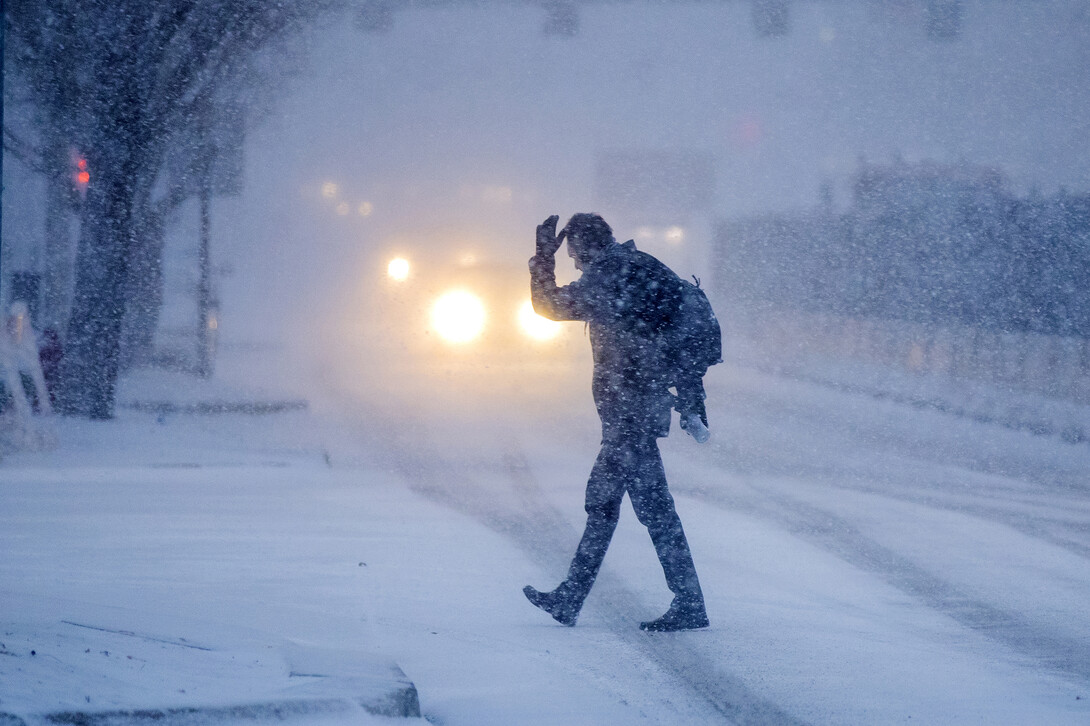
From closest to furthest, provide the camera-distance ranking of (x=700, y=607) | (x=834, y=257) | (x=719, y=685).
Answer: (x=719, y=685)
(x=700, y=607)
(x=834, y=257)

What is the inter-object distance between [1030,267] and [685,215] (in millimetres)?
21163

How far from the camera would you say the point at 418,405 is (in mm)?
14164

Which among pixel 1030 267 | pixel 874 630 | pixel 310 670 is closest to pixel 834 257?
pixel 1030 267

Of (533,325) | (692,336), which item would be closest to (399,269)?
(533,325)

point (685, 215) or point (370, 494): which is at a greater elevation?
point (685, 215)

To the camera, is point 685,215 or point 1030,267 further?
point 685,215

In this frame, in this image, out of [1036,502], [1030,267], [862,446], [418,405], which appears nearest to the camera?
[1036,502]

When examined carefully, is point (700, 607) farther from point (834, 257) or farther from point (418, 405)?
point (834, 257)

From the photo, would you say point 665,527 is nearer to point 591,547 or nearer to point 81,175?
point 591,547

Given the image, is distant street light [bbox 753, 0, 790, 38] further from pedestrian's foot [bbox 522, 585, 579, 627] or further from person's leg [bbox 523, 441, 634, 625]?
pedestrian's foot [bbox 522, 585, 579, 627]

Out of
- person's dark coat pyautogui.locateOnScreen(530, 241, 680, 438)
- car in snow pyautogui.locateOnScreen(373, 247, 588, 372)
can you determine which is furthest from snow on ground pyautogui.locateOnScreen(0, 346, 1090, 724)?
car in snow pyautogui.locateOnScreen(373, 247, 588, 372)

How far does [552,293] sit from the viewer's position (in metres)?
4.27

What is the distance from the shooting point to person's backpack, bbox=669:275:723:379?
434 cm

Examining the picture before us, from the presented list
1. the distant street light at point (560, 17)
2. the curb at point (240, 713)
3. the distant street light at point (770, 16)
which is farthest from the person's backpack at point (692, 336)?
the distant street light at point (560, 17)
